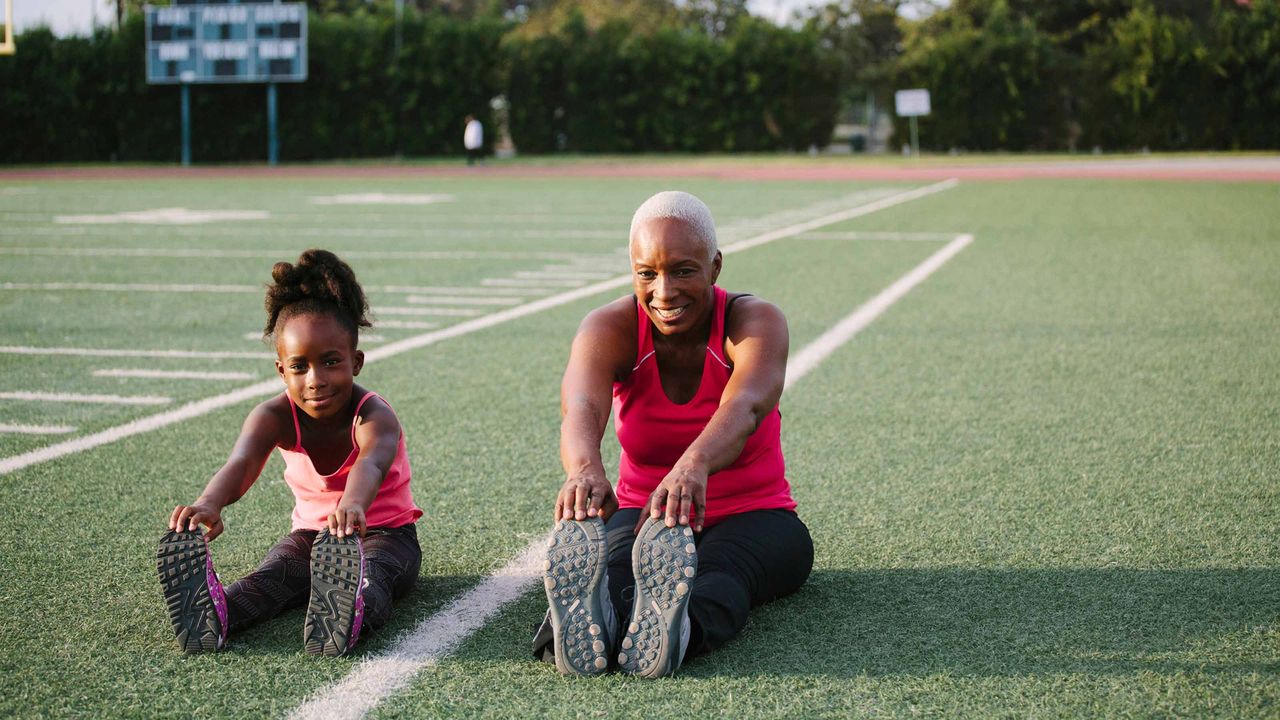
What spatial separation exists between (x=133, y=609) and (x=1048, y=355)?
5332mm

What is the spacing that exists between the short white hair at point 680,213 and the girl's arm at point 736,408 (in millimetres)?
235

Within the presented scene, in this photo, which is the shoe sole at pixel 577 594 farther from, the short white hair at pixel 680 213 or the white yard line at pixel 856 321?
the white yard line at pixel 856 321

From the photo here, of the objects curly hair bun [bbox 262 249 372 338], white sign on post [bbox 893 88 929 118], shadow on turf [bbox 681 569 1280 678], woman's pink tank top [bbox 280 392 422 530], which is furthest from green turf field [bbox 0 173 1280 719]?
white sign on post [bbox 893 88 929 118]

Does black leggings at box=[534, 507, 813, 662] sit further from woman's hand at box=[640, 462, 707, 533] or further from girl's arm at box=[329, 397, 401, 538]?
girl's arm at box=[329, 397, 401, 538]

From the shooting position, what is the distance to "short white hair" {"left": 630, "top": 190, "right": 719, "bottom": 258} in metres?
3.23

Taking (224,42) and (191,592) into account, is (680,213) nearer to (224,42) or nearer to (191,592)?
(191,592)

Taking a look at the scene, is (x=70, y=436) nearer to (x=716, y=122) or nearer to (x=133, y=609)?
(x=133, y=609)

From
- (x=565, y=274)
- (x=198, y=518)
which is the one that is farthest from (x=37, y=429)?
(x=565, y=274)

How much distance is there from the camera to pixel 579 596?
287 centimetres

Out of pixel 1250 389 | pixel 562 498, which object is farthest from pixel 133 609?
pixel 1250 389

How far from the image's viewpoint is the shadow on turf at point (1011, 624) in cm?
297

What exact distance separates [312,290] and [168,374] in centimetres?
363

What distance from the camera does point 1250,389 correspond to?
20.2 feet

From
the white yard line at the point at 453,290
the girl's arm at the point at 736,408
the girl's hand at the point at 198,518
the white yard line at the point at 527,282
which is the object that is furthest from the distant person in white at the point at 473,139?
the girl's hand at the point at 198,518
